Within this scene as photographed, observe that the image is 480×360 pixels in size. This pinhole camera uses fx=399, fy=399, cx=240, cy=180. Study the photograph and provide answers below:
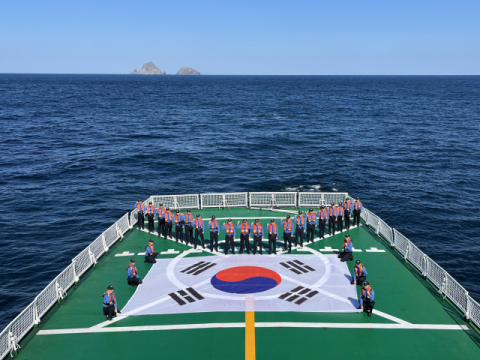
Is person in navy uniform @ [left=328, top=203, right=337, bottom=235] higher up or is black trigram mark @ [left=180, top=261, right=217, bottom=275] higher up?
person in navy uniform @ [left=328, top=203, right=337, bottom=235]

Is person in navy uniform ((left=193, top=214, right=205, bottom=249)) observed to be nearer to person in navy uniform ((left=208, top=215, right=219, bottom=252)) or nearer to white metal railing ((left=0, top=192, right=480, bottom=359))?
person in navy uniform ((left=208, top=215, right=219, bottom=252))

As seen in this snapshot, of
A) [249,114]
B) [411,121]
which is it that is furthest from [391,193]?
[249,114]

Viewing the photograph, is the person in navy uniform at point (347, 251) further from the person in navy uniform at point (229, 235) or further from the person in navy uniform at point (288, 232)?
the person in navy uniform at point (229, 235)

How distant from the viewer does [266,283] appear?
2052 cm

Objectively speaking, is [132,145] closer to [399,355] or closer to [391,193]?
[391,193]

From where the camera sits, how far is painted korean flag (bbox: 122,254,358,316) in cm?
1855

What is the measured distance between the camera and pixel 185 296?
1948 centimetres

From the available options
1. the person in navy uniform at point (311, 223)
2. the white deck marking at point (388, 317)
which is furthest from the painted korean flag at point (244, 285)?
the person in navy uniform at point (311, 223)

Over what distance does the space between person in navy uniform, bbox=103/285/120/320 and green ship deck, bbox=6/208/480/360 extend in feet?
1.74

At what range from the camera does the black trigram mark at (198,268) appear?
72.3ft

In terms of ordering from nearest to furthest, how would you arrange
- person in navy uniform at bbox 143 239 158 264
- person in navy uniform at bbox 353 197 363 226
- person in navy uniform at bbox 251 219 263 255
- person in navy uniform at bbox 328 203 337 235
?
person in navy uniform at bbox 143 239 158 264
person in navy uniform at bbox 251 219 263 255
person in navy uniform at bbox 328 203 337 235
person in navy uniform at bbox 353 197 363 226

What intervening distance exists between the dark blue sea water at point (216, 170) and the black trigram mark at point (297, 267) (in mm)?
16727

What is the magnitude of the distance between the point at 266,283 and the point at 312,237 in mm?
6817

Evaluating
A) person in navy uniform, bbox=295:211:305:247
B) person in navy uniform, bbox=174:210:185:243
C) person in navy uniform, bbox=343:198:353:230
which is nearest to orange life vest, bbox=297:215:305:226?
person in navy uniform, bbox=295:211:305:247
